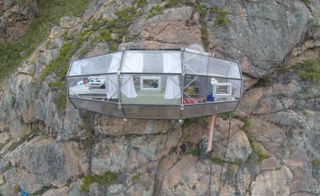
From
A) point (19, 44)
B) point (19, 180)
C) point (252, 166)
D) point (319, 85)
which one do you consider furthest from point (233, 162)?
point (19, 44)

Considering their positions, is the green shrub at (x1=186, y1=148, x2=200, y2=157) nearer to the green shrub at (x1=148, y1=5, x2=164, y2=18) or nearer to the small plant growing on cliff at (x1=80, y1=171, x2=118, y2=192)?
the small plant growing on cliff at (x1=80, y1=171, x2=118, y2=192)

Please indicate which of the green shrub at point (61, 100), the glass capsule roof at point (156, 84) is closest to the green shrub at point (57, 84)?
the green shrub at point (61, 100)

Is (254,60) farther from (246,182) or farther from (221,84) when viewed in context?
(246,182)

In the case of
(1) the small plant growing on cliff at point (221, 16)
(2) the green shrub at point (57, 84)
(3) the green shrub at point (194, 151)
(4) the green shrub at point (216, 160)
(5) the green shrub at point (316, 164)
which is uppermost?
(1) the small plant growing on cliff at point (221, 16)

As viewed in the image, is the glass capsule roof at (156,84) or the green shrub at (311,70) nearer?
the glass capsule roof at (156,84)

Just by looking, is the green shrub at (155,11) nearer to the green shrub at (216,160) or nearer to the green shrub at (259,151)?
the green shrub at (216,160)

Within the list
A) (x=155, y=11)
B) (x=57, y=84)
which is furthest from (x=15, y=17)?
(x=155, y=11)
